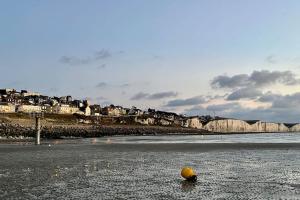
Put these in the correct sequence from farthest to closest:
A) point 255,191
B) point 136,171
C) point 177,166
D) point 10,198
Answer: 1. point 177,166
2. point 136,171
3. point 255,191
4. point 10,198

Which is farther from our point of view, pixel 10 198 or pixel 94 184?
pixel 94 184

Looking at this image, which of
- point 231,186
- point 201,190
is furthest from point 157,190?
point 231,186

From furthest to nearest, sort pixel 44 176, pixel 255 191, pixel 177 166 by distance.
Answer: pixel 177 166 < pixel 44 176 < pixel 255 191

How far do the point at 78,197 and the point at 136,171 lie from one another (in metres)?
8.98

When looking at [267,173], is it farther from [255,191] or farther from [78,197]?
[78,197]

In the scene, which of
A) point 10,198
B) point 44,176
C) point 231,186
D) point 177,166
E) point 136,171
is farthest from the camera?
point 177,166

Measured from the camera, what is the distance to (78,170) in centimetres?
2689

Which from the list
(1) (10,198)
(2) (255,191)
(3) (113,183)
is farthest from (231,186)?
(1) (10,198)

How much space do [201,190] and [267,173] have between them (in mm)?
7143

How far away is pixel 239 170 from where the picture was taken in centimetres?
2666

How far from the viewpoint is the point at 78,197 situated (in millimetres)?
17391

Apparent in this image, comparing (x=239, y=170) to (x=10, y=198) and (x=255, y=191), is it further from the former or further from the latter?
(x=10, y=198)

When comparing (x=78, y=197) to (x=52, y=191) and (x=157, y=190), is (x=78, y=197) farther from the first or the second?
(x=157, y=190)

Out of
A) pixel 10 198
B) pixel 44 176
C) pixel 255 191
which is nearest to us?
pixel 10 198
